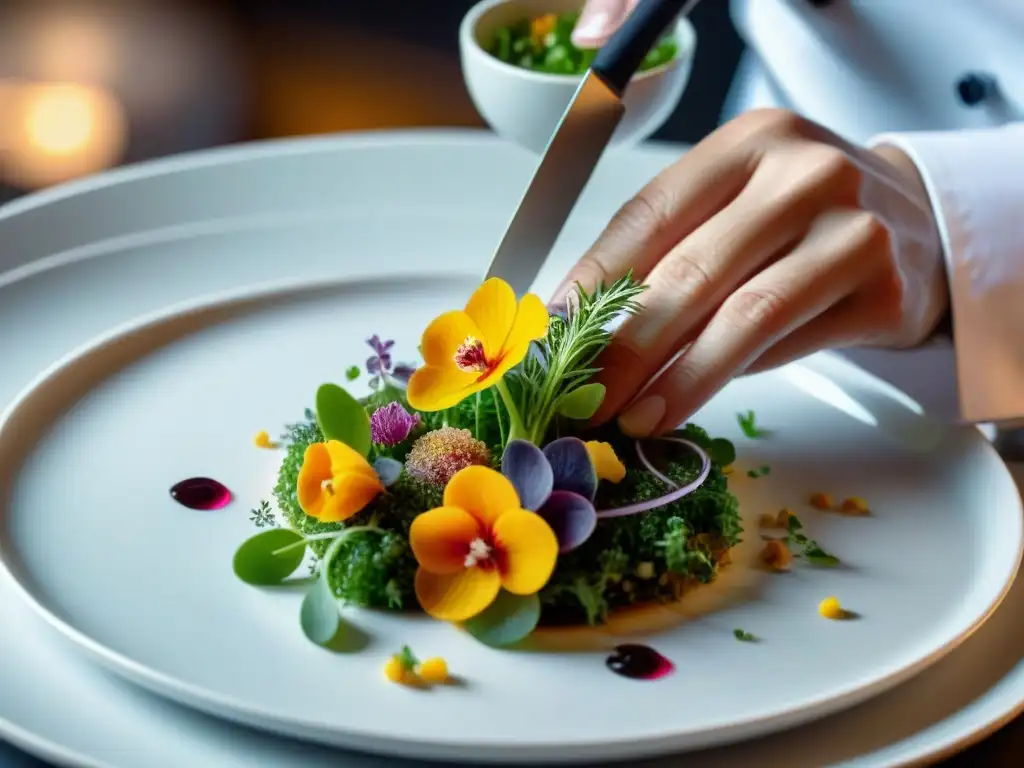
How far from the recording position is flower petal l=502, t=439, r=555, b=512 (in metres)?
0.76

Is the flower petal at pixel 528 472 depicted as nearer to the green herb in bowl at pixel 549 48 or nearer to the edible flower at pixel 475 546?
the edible flower at pixel 475 546

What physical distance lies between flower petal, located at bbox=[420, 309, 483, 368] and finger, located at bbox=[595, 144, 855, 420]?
11 centimetres

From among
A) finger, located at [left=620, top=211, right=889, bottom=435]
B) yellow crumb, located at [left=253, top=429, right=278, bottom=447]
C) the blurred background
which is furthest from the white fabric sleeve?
the blurred background

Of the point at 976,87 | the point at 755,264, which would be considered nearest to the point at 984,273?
the point at 755,264

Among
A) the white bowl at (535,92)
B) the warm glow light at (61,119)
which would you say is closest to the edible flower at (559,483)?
the white bowl at (535,92)

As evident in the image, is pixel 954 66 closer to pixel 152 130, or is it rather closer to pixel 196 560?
pixel 196 560

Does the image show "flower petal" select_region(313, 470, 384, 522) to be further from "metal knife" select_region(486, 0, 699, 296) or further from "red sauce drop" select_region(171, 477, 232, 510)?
"metal knife" select_region(486, 0, 699, 296)

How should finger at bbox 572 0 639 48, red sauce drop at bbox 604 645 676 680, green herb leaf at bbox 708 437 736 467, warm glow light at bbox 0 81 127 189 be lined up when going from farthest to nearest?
warm glow light at bbox 0 81 127 189, finger at bbox 572 0 639 48, green herb leaf at bbox 708 437 736 467, red sauce drop at bbox 604 645 676 680

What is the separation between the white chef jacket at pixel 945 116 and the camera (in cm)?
108

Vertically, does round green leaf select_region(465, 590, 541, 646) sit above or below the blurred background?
below

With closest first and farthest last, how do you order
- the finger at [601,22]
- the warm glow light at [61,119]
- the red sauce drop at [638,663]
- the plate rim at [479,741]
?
the plate rim at [479,741], the red sauce drop at [638,663], the finger at [601,22], the warm glow light at [61,119]

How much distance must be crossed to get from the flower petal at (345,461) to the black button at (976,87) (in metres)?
0.91

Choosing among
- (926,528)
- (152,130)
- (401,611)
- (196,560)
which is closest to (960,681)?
(926,528)

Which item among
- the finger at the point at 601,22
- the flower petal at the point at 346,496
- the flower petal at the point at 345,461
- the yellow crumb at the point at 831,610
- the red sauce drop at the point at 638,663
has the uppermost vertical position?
the finger at the point at 601,22
